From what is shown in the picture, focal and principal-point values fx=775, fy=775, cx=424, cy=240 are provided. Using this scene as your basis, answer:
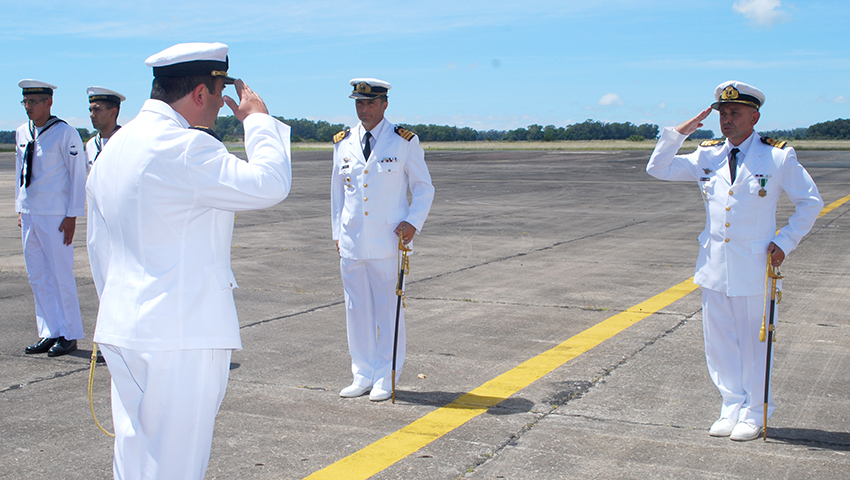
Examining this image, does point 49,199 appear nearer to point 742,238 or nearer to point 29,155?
point 29,155

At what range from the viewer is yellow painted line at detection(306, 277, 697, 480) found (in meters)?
3.94

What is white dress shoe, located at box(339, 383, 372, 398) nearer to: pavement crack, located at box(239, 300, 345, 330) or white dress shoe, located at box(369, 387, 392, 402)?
white dress shoe, located at box(369, 387, 392, 402)

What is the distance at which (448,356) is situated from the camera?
236 inches

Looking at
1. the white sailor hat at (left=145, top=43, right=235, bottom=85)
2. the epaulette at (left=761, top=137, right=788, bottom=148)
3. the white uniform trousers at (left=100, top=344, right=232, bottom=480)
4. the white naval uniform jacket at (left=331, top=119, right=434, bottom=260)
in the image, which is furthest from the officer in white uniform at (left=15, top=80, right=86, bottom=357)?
the epaulette at (left=761, top=137, right=788, bottom=148)

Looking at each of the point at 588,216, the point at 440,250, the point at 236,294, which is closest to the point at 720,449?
the point at 236,294

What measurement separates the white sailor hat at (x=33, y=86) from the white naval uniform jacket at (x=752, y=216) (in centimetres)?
490

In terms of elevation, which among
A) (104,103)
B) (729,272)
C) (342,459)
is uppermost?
(104,103)

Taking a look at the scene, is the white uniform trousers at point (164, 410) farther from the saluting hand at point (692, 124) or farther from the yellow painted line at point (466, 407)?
the saluting hand at point (692, 124)

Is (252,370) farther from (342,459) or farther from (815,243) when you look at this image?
(815,243)

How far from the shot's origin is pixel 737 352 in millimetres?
4523

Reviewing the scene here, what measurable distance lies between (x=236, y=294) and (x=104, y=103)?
2847mm

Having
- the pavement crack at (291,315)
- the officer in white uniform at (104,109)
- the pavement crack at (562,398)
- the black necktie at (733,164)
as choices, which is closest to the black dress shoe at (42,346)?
the pavement crack at (291,315)

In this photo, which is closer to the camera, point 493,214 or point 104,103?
point 104,103

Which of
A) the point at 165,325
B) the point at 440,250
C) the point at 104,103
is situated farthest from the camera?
the point at 440,250
